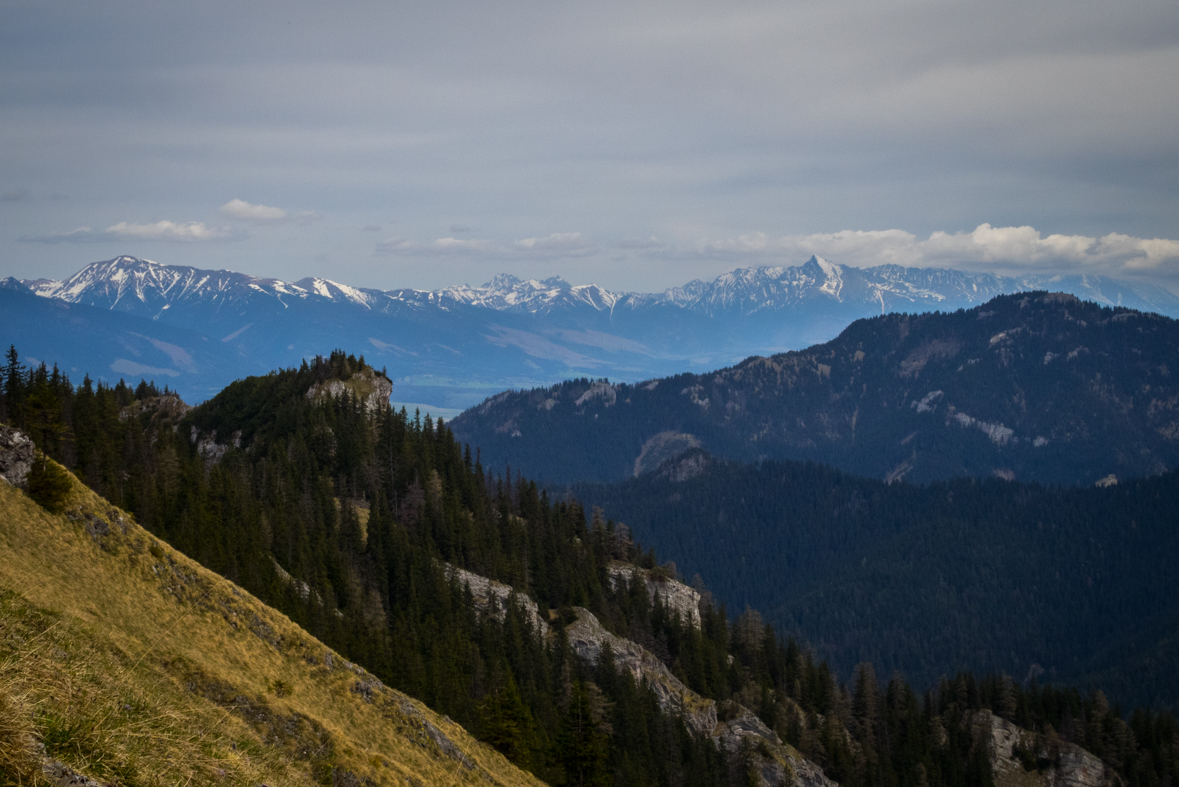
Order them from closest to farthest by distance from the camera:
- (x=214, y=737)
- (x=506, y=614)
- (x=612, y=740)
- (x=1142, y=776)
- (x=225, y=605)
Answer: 1. (x=214, y=737)
2. (x=225, y=605)
3. (x=612, y=740)
4. (x=506, y=614)
5. (x=1142, y=776)

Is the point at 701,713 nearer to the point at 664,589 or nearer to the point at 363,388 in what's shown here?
the point at 664,589

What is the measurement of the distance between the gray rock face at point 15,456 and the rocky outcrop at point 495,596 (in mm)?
72239

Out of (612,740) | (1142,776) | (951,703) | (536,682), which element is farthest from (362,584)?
(1142,776)

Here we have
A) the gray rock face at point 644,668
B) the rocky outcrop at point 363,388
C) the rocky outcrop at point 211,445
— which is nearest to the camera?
the gray rock face at point 644,668

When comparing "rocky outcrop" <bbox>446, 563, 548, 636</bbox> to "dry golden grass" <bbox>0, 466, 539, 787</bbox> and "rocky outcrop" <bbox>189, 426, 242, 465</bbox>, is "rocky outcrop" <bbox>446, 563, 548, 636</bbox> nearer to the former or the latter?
"dry golden grass" <bbox>0, 466, 539, 787</bbox>

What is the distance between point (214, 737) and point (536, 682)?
8516 centimetres

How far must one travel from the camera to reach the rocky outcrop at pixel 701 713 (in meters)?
110

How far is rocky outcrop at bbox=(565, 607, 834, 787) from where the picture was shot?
11044 cm

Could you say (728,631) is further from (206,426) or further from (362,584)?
(206,426)

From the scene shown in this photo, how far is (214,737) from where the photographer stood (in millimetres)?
23750

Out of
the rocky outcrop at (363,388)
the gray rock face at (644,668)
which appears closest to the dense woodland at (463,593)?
the rocky outcrop at (363,388)

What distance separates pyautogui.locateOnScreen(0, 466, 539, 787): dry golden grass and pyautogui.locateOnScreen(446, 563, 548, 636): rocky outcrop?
164 ft

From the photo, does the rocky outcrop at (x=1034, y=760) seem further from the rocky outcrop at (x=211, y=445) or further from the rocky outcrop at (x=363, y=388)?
the rocky outcrop at (x=211, y=445)

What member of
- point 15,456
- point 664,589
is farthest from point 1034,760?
point 15,456
